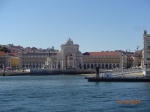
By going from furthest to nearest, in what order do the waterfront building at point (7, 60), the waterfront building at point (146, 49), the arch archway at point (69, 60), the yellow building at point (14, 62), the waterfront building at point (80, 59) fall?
the yellow building at point (14, 62), the arch archway at point (69, 60), the waterfront building at point (80, 59), the waterfront building at point (7, 60), the waterfront building at point (146, 49)

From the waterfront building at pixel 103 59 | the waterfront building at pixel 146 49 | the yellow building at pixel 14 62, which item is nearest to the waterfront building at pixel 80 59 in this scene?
the waterfront building at pixel 103 59

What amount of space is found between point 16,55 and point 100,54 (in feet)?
92.6

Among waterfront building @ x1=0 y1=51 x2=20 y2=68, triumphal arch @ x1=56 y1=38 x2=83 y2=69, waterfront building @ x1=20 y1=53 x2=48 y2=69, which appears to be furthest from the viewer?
waterfront building @ x1=20 y1=53 x2=48 y2=69

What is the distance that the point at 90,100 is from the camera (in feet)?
102

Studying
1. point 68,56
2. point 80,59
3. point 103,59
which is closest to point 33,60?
point 68,56

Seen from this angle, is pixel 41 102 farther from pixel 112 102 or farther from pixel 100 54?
pixel 100 54

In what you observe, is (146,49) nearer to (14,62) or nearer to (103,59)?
(103,59)

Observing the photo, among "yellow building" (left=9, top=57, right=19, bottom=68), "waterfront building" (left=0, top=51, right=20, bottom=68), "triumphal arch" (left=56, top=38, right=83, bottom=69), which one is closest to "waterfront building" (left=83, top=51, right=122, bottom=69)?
"triumphal arch" (left=56, top=38, right=83, bottom=69)

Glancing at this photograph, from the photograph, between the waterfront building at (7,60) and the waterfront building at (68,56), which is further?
the waterfront building at (68,56)

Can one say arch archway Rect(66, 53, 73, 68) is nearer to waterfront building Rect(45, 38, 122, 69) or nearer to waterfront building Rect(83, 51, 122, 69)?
waterfront building Rect(45, 38, 122, 69)

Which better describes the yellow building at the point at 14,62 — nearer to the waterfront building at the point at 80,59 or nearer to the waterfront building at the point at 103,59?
the waterfront building at the point at 80,59

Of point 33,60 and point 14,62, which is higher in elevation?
point 33,60

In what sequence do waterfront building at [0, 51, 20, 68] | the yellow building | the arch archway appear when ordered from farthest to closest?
the yellow building
the arch archway
waterfront building at [0, 51, 20, 68]

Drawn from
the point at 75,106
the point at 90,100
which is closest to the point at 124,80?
the point at 90,100
